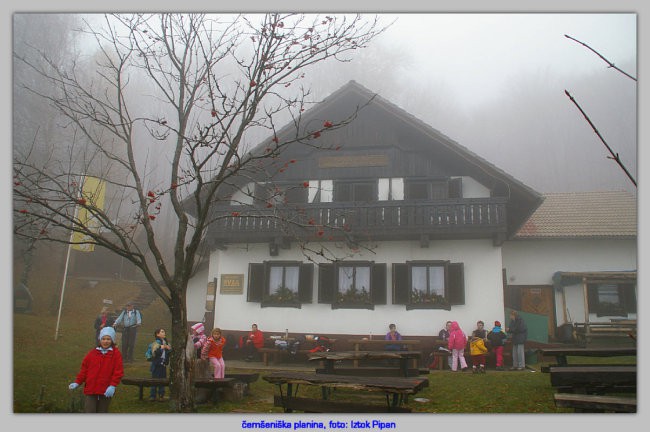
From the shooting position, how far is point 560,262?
1683 cm

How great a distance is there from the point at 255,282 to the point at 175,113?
687 cm

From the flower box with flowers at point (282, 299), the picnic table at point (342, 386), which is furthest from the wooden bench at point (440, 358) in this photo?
the picnic table at point (342, 386)

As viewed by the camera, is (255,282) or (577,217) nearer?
(255,282)

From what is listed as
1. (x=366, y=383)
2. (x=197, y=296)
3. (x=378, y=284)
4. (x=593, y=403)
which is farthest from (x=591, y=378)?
(x=197, y=296)

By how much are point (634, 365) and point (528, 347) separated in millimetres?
7829

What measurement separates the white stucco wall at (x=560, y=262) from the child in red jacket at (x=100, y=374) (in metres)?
13.6

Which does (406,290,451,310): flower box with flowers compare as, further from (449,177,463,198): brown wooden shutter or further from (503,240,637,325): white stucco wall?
(503,240,637,325): white stucco wall

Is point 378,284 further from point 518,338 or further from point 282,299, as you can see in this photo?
point 518,338

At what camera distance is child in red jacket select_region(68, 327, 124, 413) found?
6.70 meters

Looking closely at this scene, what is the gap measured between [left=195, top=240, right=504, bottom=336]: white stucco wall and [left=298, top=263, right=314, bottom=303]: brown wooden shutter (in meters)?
0.15

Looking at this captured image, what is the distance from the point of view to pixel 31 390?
28.0 feet

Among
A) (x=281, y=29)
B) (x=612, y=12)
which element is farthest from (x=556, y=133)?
(x=281, y=29)

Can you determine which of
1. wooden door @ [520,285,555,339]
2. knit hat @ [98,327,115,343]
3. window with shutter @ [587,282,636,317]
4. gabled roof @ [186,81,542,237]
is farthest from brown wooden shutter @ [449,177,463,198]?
knit hat @ [98,327,115,343]
